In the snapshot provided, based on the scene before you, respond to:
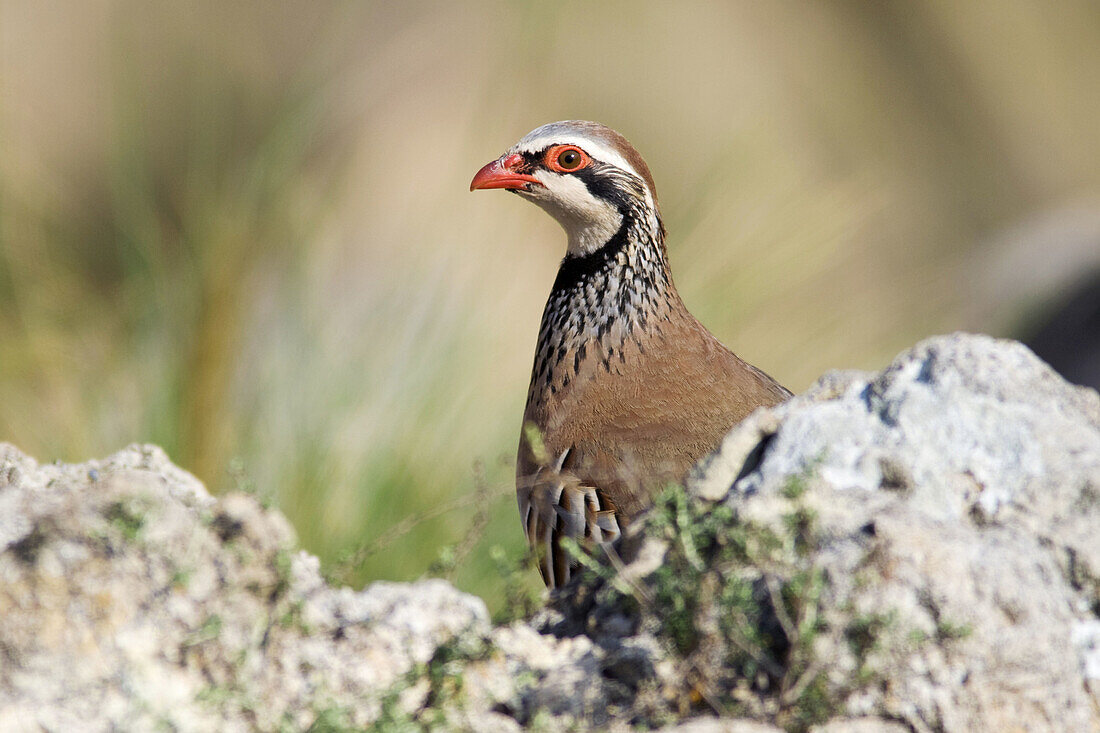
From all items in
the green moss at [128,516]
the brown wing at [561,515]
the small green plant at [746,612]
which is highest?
the brown wing at [561,515]

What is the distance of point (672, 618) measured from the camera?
1532 mm

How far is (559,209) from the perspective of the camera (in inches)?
146

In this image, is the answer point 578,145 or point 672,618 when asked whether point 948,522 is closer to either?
point 672,618

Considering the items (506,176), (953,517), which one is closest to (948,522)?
(953,517)

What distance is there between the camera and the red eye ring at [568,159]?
144 inches

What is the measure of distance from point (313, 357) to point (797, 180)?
2631 mm

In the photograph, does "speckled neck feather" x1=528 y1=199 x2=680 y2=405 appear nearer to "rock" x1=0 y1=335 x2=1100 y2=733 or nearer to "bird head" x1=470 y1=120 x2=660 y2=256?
"bird head" x1=470 y1=120 x2=660 y2=256

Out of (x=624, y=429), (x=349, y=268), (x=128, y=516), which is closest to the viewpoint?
(x=128, y=516)

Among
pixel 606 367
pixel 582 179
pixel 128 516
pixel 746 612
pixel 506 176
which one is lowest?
pixel 746 612

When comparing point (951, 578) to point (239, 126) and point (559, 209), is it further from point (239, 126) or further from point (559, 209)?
point (239, 126)

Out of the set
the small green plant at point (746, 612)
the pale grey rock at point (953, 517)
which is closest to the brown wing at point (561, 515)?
the pale grey rock at point (953, 517)

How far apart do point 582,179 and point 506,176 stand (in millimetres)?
248

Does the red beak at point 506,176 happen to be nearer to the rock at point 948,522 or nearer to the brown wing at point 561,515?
the brown wing at point 561,515

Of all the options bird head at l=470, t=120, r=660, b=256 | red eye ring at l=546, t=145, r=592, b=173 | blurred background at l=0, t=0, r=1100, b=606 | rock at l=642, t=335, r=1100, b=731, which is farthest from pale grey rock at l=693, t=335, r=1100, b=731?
red eye ring at l=546, t=145, r=592, b=173
